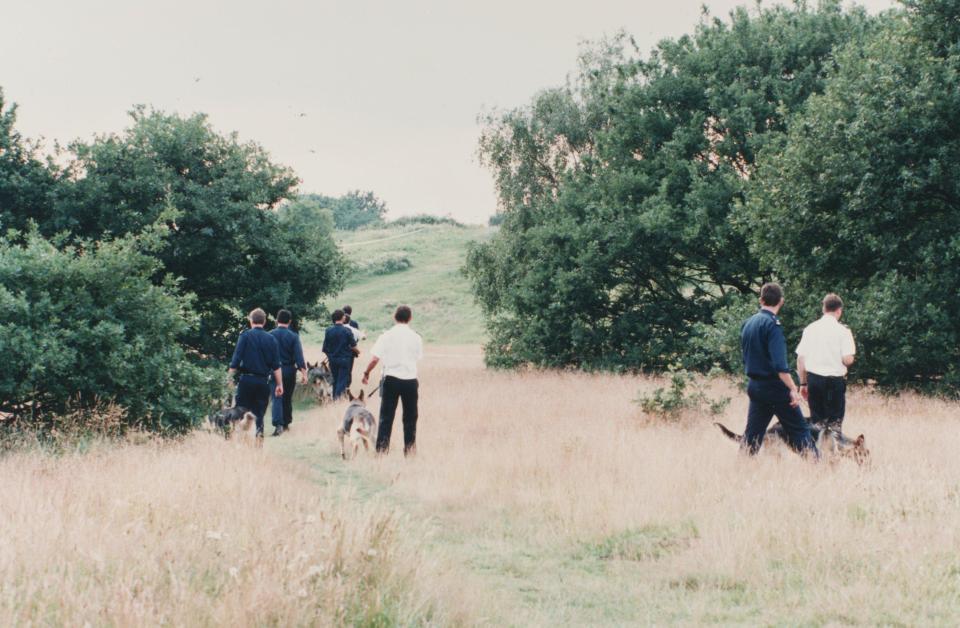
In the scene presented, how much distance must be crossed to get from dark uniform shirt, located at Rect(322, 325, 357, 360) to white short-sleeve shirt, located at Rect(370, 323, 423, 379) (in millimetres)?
5104

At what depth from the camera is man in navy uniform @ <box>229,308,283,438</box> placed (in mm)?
11266

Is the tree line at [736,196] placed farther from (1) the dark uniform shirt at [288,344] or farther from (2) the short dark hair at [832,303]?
(1) the dark uniform shirt at [288,344]

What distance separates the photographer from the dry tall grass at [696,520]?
18.0 feet

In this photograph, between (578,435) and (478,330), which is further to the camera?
(478,330)

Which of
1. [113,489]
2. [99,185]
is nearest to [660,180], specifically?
[99,185]

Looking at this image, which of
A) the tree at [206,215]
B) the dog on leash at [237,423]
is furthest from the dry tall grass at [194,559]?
the tree at [206,215]

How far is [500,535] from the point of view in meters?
7.70

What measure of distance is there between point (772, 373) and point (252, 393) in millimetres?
7133

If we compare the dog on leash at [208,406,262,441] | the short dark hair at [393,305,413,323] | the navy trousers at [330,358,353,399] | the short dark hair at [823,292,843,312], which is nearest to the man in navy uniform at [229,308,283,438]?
the dog on leash at [208,406,262,441]

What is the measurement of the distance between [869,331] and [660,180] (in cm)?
949

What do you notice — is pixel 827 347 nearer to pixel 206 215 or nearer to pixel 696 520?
pixel 696 520

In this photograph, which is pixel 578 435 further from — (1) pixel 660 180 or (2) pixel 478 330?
(2) pixel 478 330

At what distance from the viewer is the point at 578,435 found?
1155cm

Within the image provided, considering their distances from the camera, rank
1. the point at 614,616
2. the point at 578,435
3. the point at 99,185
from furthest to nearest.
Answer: the point at 99,185 → the point at 578,435 → the point at 614,616
